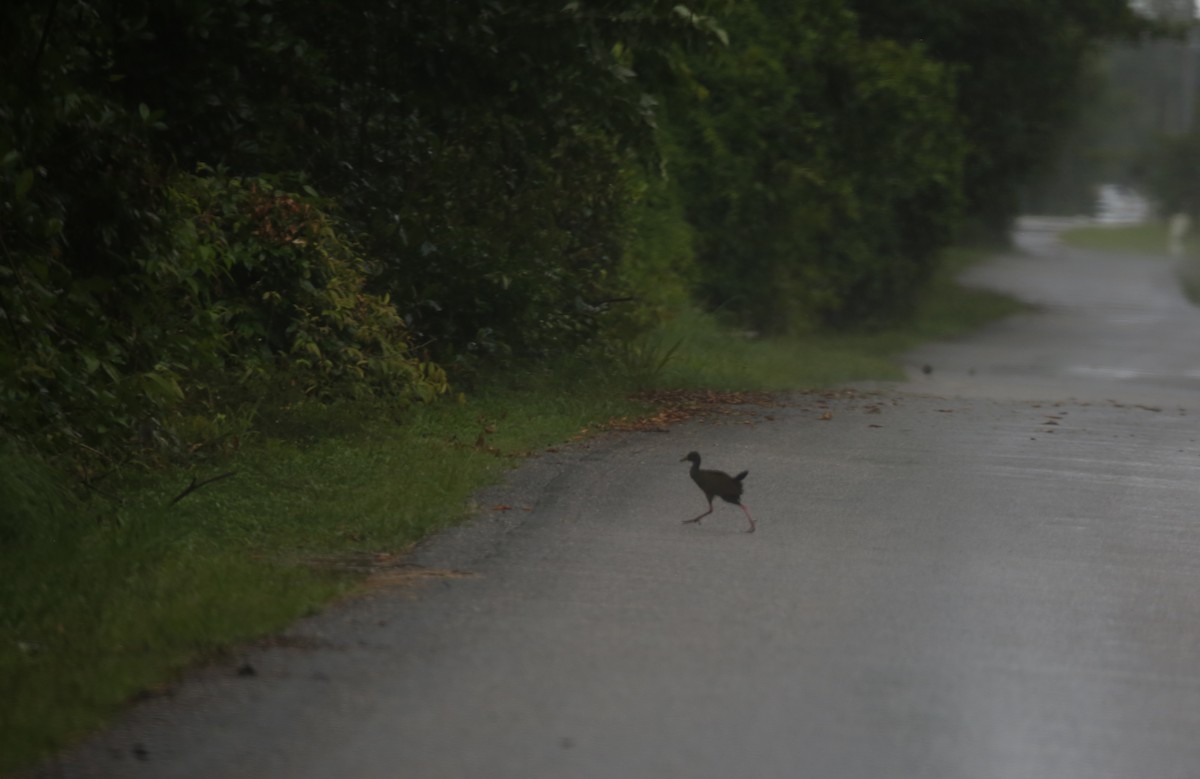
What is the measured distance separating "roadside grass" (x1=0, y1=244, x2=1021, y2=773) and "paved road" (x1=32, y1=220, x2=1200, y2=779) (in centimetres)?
27

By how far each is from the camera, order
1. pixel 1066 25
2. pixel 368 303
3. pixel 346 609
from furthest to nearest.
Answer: pixel 1066 25 < pixel 368 303 < pixel 346 609

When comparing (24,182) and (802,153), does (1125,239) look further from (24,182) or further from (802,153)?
(24,182)

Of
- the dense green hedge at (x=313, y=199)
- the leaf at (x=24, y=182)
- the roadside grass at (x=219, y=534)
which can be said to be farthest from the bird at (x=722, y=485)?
the leaf at (x=24, y=182)

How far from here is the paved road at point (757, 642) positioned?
240 inches

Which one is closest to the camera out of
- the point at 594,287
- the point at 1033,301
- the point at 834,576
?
the point at 834,576

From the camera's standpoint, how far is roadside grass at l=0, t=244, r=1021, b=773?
693 cm

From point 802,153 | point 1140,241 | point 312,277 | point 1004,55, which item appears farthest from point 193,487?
point 1140,241

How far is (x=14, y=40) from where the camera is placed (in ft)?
31.9

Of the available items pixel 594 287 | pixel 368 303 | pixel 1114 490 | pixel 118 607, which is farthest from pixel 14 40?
pixel 594 287

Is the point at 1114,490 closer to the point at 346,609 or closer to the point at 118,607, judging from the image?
the point at 346,609

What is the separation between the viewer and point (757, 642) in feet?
25.0

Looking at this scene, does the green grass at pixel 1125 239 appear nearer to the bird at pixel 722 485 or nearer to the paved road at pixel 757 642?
the paved road at pixel 757 642

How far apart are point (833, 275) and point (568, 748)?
84.7ft

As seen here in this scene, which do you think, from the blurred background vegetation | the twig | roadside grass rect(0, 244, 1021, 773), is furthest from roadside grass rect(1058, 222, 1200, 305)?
the twig
